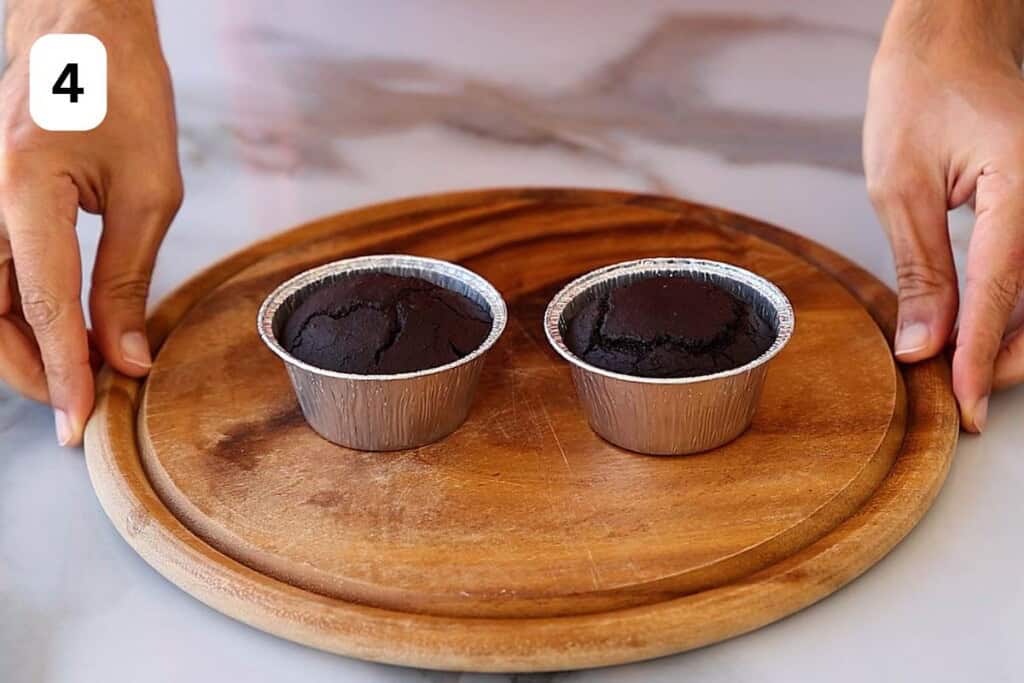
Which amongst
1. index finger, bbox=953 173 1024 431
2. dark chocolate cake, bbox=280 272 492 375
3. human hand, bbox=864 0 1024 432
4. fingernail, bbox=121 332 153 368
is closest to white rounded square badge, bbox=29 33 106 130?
fingernail, bbox=121 332 153 368

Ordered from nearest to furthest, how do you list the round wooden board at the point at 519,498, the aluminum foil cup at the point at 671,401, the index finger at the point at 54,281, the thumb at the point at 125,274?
the round wooden board at the point at 519,498 → the aluminum foil cup at the point at 671,401 → the index finger at the point at 54,281 → the thumb at the point at 125,274

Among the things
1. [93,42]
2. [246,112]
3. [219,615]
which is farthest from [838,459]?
[246,112]

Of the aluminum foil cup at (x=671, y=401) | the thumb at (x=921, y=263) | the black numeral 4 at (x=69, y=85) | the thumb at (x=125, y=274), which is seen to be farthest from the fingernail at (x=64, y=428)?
the thumb at (x=921, y=263)

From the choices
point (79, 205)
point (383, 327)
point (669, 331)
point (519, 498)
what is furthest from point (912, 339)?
point (79, 205)

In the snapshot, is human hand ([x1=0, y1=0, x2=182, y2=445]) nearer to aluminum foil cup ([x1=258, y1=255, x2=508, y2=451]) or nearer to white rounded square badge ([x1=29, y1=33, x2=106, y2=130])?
white rounded square badge ([x1=29, y1=33, x2=106, y2=130])

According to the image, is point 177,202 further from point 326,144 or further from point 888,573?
point 888,573

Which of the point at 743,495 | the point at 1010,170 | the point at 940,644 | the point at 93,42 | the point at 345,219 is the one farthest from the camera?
the point at 345,219

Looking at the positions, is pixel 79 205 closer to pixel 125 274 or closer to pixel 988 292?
pixel 125 274

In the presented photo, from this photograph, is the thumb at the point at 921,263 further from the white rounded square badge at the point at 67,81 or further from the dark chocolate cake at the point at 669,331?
the white rounded square badge at the point at 67,81
